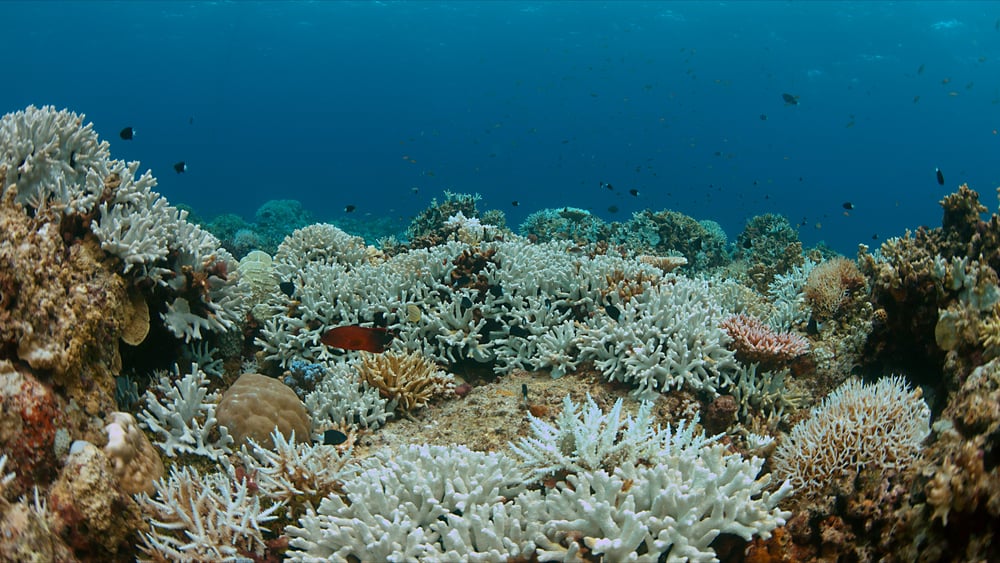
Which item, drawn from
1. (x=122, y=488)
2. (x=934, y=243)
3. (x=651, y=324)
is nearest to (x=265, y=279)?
(x=122, y=488)

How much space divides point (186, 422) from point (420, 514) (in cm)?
272

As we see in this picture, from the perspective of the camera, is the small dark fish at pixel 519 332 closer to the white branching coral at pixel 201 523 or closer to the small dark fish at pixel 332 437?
the small dark fish at pixel 332 437

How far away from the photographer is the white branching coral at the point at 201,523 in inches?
139

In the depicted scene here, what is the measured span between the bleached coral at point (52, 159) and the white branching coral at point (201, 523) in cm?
262

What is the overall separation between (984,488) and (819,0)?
8250 cm

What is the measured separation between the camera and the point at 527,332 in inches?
267

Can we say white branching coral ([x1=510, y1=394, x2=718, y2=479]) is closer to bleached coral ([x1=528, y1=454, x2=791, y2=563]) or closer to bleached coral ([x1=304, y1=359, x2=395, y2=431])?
bleached coral ([x1=528, y1=454, x2=791, y2=563])

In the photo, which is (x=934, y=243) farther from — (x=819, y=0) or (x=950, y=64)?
(x=950, y=64)

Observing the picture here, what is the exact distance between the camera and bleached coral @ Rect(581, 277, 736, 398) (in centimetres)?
561

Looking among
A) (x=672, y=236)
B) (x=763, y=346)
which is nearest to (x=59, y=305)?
(x=763, y=346)

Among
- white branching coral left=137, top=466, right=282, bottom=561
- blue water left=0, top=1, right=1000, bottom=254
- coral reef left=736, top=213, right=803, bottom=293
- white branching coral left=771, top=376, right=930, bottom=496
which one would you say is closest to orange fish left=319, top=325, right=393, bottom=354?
white branching coral left=137, top=466, right=282, bottom=561

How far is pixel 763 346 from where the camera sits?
5.93 meters

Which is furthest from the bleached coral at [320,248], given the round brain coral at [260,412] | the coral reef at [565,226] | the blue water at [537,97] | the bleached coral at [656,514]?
the blue water at [537,97]

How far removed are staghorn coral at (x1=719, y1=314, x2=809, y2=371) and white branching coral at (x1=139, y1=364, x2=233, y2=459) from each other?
5193 millimetres
